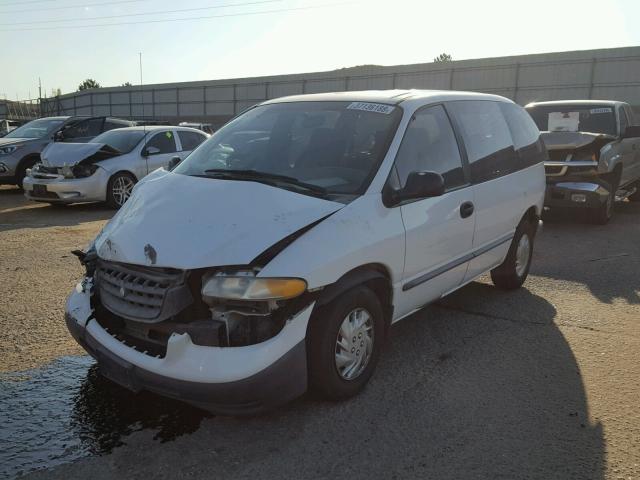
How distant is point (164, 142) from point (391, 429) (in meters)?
9.26

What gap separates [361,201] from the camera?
3.30m

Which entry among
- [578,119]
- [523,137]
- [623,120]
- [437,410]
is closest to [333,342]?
[437,410]

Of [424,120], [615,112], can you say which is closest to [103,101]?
[615,112]

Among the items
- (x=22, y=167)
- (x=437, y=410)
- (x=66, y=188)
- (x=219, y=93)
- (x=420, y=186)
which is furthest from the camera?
(x=219, y=93)

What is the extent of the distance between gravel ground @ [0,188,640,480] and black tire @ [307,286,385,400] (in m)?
0.13

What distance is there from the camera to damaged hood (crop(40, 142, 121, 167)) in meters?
9.92

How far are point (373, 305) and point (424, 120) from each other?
147 centimetres

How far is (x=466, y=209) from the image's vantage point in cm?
413

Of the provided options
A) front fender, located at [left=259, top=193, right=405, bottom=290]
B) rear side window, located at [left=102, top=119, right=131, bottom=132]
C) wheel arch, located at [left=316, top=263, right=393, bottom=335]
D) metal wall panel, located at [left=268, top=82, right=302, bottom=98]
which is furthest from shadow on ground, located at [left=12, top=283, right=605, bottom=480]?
metal wall panel, located at [left=268, top=82, right=302, bottom=98]

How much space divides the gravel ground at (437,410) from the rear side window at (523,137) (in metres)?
1.34

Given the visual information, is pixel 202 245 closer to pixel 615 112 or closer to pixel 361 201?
pixel 361 201

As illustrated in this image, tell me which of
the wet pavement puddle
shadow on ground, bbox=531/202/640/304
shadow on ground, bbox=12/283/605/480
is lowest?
the wet pavement puddle

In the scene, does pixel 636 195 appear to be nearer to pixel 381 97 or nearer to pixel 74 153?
pixel 381 97

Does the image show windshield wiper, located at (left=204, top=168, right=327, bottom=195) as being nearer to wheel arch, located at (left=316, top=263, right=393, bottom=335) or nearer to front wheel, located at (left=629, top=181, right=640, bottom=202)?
wheel arch, located at (left=316, top=263, right=393, bottom=335)
